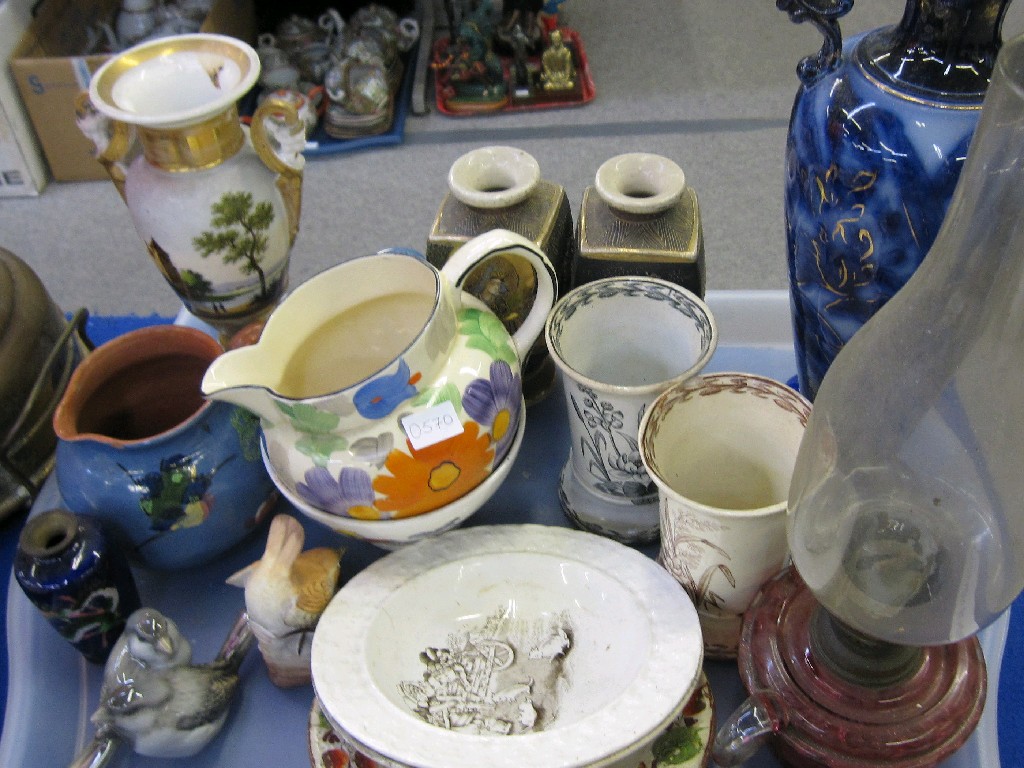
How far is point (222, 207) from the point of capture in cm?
62

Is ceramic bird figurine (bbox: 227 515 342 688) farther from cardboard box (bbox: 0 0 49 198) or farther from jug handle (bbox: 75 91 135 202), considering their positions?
cardboard box (bbox: 0 0 49 198)

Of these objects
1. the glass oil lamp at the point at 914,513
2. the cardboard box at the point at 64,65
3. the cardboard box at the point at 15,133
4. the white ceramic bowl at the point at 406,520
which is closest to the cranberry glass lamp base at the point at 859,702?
the glass oil lamp at the point at 914,513

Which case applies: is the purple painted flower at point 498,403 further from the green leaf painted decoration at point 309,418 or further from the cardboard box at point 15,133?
the cardboard box at point 15,133

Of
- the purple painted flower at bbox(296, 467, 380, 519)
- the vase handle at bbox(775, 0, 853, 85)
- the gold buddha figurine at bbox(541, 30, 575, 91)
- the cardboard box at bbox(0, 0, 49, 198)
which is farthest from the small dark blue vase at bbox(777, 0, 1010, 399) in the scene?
the cardboard box at bbox(0, 0, 49, 198)

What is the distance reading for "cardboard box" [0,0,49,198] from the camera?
1.47 metres

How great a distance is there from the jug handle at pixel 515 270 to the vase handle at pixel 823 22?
18 cm

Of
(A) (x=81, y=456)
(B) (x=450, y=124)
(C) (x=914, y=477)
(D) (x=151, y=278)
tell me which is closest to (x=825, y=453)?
(C) (x=914, y=477)

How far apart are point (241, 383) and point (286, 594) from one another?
0.40 feet

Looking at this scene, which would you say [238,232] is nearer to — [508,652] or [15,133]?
[508,652]

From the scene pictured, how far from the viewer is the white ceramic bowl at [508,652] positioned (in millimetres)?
436

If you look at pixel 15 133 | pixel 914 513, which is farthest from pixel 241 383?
pixel 15 133

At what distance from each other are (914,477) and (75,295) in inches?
53.3

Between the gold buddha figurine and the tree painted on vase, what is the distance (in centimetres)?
114

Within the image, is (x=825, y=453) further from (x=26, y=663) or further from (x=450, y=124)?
(x=450, y=124)
